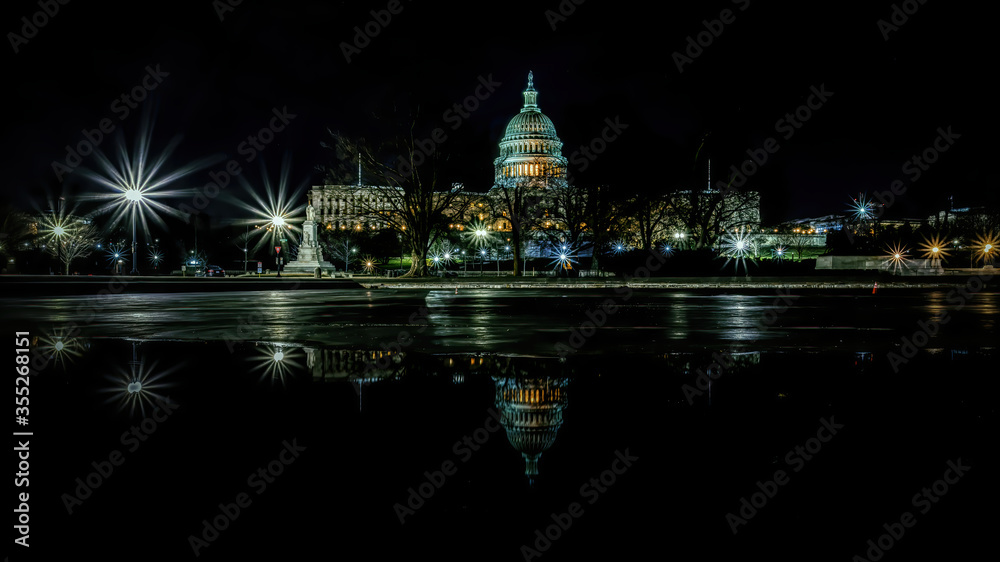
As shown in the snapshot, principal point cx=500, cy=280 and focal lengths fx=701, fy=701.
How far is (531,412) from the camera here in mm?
4875

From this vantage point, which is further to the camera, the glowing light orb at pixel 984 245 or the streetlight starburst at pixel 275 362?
the glowing light orb at pixel 984 245

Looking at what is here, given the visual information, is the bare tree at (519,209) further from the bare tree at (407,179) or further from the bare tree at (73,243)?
the bare tree at (73,243)

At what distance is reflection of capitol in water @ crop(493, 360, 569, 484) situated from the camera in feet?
13.1

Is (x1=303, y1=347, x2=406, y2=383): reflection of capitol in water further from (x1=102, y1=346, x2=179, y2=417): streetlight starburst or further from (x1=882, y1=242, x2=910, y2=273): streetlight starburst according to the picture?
(x1=882, y1=242, x2=910, y2=273): streetlight starburst

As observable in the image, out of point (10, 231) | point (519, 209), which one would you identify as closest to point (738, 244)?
point (519, 209)

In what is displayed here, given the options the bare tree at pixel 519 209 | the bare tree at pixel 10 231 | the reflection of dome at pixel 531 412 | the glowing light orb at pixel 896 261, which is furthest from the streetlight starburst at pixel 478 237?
the reflection of dome at pixel 531 412

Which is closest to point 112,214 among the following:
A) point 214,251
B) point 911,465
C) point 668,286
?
point 214,251

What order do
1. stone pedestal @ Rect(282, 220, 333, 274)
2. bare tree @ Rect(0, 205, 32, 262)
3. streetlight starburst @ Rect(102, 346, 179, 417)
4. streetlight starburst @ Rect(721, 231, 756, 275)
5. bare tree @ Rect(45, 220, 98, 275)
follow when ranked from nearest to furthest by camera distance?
streetlight starburst @ Rect(102, 346, 179, 417), streetlight starburst @ Rect(721, 231, 756, 275), stone pedestal @ Rect(282, 220, 333, 274), bare tree @ Rect(0, 205, 32, 262), bare tree @ Rect(45, 220, 98, 275)

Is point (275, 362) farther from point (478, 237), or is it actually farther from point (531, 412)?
point (478, 237)

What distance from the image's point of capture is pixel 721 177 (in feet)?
142

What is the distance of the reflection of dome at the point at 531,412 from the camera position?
400cm

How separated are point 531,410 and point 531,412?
0.21 ft

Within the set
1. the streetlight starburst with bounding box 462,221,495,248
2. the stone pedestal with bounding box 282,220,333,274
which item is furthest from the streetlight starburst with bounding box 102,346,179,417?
the streetlight starburst with bounding box 462,221,495,248

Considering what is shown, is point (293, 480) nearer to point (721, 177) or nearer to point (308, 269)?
point (721, 177)
